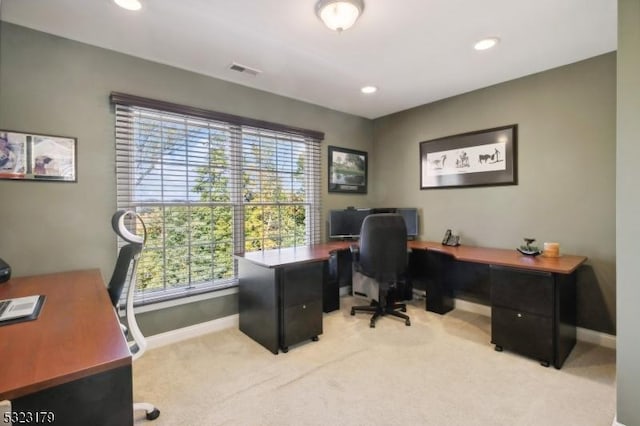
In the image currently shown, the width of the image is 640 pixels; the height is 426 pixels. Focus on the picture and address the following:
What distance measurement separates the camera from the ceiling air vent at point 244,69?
2.72 meters

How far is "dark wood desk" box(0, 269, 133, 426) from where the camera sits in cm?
83

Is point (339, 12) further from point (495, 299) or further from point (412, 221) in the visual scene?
point (412, 221)

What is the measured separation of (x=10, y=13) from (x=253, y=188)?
2.14m

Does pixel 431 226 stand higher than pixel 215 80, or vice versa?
pixel 215 80

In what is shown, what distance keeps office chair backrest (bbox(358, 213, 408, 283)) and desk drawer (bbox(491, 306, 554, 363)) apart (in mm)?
923

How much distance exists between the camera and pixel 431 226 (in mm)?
3863

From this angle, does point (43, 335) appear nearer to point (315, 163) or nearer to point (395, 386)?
point (395, 386)

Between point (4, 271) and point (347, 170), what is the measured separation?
3480 millimetres

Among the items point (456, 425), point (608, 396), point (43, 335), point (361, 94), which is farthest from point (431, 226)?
point (43, 335)

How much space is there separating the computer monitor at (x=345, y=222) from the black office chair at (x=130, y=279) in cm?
242

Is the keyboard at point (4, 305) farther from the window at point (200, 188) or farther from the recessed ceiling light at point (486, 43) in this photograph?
the recessed ceiling light at point (486, 43)

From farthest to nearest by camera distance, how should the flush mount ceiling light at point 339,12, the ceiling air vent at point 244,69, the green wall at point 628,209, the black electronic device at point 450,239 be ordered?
the black electronic device at point 450,239 → the ceiling air vent at point 244,69 → the flush mount ceiling light at point 339,12 → the green wall at point 628,209

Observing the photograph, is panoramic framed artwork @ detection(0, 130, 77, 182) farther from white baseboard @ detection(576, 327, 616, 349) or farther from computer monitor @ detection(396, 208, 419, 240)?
white baseboard @ detection(576, 327, 616, 349)

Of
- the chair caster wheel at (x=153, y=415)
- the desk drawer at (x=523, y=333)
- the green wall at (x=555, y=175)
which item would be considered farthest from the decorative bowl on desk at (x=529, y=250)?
the chair caster wheel at (x=153, y=415)
